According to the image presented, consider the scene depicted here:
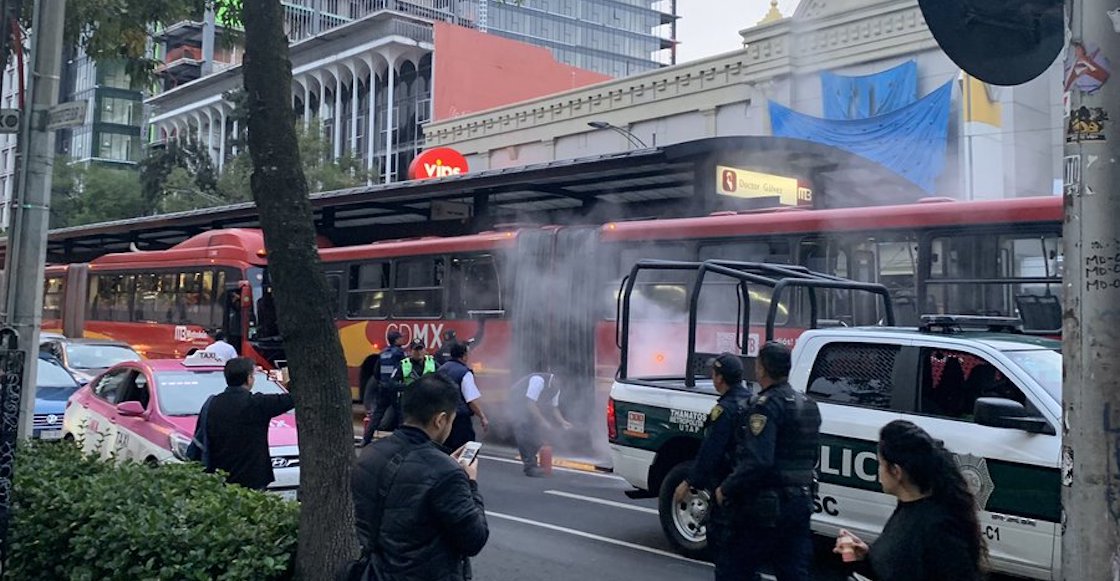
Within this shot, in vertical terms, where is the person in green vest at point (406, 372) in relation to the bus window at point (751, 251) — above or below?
below

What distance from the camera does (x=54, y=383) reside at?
13.6 meters

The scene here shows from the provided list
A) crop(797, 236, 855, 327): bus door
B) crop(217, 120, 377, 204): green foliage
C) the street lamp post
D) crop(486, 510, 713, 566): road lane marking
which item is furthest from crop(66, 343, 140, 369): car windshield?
crop(217, 120, 377, 204): green foliage

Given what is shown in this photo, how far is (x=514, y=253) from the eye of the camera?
15.4 m

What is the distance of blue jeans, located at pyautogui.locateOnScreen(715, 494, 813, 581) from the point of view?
5.06m

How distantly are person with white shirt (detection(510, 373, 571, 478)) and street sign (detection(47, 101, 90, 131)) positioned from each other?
6.82 meters

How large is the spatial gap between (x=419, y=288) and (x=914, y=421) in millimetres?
11413

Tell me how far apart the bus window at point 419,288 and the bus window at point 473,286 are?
0.95 ft

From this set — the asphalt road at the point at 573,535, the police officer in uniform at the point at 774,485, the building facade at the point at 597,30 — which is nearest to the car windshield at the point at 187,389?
the asphalt road at the point at 573,535

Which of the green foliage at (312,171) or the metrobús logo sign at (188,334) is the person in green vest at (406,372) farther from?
the green foliage at (312,171)

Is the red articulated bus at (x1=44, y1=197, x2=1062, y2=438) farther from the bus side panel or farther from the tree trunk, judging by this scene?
the bus side panel

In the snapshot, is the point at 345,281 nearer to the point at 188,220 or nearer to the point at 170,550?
the point at 188,220

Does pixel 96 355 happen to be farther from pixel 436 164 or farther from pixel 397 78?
pixel 397 78

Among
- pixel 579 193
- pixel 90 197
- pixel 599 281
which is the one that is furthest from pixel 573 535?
pixel 90 197

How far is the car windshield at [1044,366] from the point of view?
20.1 feet
